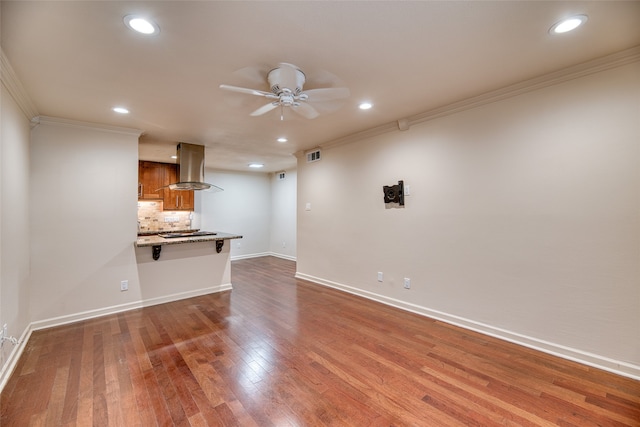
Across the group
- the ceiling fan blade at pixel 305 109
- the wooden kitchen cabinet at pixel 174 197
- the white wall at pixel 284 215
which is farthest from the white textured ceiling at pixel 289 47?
the white wall at pixel 284 215

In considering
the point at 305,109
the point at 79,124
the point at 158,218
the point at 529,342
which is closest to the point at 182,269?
the point at 79,124

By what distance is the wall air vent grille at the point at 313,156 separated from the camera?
5023mm

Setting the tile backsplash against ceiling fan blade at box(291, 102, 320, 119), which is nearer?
ceiling fan blade at box(291, 102, 320, 119)

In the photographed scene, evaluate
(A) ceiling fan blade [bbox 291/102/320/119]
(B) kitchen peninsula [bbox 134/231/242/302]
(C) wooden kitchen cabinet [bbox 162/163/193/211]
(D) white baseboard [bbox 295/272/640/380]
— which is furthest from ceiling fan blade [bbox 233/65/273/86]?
(C) wooden kitchen cabinet [bbox 162/163/193/211]

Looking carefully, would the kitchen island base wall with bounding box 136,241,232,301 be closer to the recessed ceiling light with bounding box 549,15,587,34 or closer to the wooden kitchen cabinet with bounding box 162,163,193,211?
the wooden kitchen cabinet with bounding box 162,163,193,211

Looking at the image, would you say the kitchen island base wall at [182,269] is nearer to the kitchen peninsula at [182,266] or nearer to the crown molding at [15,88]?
the kitchen peninsula at [182,266]

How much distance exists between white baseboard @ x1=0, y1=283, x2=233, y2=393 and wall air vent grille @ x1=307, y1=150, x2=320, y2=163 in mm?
2649

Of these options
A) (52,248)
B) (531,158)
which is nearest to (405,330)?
(531,158)

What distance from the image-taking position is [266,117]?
135 inches

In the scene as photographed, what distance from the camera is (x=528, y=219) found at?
8.66ft

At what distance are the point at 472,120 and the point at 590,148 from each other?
3.39 ft

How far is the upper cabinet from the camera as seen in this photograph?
592 centimetres

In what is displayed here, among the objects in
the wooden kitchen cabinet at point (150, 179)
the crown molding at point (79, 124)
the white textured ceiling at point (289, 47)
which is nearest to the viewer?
the white textured ceiling at point (289, 47)

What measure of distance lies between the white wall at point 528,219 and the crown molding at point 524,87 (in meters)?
0.05
